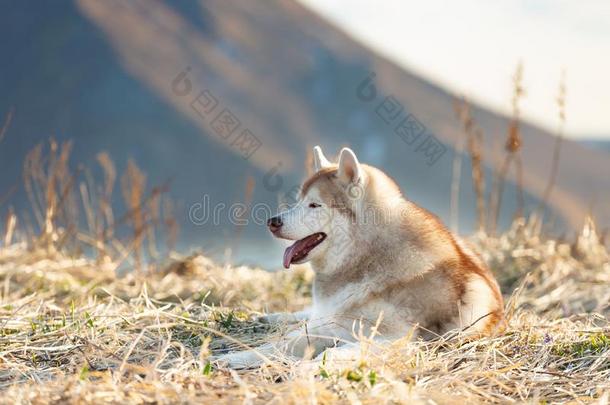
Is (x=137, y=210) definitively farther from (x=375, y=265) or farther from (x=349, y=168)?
(x=375, y=265)

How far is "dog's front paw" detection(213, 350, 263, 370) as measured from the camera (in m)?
3.63

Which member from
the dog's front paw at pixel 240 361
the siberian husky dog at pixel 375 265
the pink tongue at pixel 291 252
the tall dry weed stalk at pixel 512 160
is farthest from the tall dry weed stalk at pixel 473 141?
the dog's front paw at pixel 240 361

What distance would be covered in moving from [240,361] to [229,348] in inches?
22.8

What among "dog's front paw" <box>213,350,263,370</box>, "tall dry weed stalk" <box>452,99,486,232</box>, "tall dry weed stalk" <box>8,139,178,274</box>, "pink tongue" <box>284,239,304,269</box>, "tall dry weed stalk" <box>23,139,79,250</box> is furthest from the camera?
"tall dry weed stalk" <box>452,99,486,232</box>

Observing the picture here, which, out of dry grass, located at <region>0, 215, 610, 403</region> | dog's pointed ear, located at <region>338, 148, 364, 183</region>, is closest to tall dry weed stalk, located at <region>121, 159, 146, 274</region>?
dry grass, located at <region>0, 215, 610, 403</region>

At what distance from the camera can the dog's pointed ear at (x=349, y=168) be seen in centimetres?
418

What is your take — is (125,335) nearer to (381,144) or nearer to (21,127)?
(21,127)

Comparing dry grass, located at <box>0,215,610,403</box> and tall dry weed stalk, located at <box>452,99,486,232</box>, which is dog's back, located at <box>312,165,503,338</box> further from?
tall dry weed stalk, located at <box>452,99,486,232</box>

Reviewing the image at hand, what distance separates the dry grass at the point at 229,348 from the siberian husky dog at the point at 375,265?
0.63ft

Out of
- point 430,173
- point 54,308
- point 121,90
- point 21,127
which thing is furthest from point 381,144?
point 54,308

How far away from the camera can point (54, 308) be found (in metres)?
5.04

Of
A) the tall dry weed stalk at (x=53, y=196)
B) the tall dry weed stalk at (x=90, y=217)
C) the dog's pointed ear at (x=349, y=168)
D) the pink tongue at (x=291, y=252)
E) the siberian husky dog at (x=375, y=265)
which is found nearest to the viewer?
the siberian husky dog at (x=375, y=265)

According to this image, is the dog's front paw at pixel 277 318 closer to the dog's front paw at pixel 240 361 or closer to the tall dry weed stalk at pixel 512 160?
the dog's front paw at pixel 240 361

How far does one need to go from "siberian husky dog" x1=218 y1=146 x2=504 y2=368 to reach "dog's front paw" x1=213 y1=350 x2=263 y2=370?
13mm
